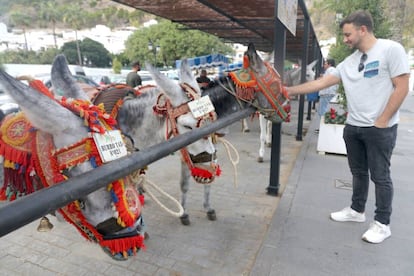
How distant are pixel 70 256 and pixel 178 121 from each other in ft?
5.90

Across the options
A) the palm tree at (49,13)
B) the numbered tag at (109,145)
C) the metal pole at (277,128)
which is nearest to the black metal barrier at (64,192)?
the numbered tag at (109,145)

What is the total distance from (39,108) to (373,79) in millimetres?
2924

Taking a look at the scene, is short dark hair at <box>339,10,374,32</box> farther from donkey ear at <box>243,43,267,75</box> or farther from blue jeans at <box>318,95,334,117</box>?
blue jeans at <box>318,95,334,117</box>

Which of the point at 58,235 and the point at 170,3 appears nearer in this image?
the point at 58,235

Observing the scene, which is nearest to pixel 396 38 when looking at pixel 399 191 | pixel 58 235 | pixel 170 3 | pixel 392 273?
pixel 399 191

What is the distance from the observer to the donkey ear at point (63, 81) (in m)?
1.69

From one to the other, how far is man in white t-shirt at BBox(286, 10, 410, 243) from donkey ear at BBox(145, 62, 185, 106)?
5.94 ft

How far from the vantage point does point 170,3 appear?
5.10 metres

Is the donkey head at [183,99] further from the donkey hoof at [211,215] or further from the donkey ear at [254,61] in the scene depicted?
the donkey hoof at [211,215]

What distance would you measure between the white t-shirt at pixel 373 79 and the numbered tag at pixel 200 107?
153cm

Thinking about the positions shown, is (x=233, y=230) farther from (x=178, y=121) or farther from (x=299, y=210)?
(x=178, y=121)

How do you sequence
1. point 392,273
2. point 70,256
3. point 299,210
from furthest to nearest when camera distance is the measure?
point 299,210, point 70,256, point 392,273

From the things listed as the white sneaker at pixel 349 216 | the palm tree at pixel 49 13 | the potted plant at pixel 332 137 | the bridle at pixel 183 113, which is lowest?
the white sneaker at pixel 349 216

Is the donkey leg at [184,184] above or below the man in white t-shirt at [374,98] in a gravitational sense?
below
